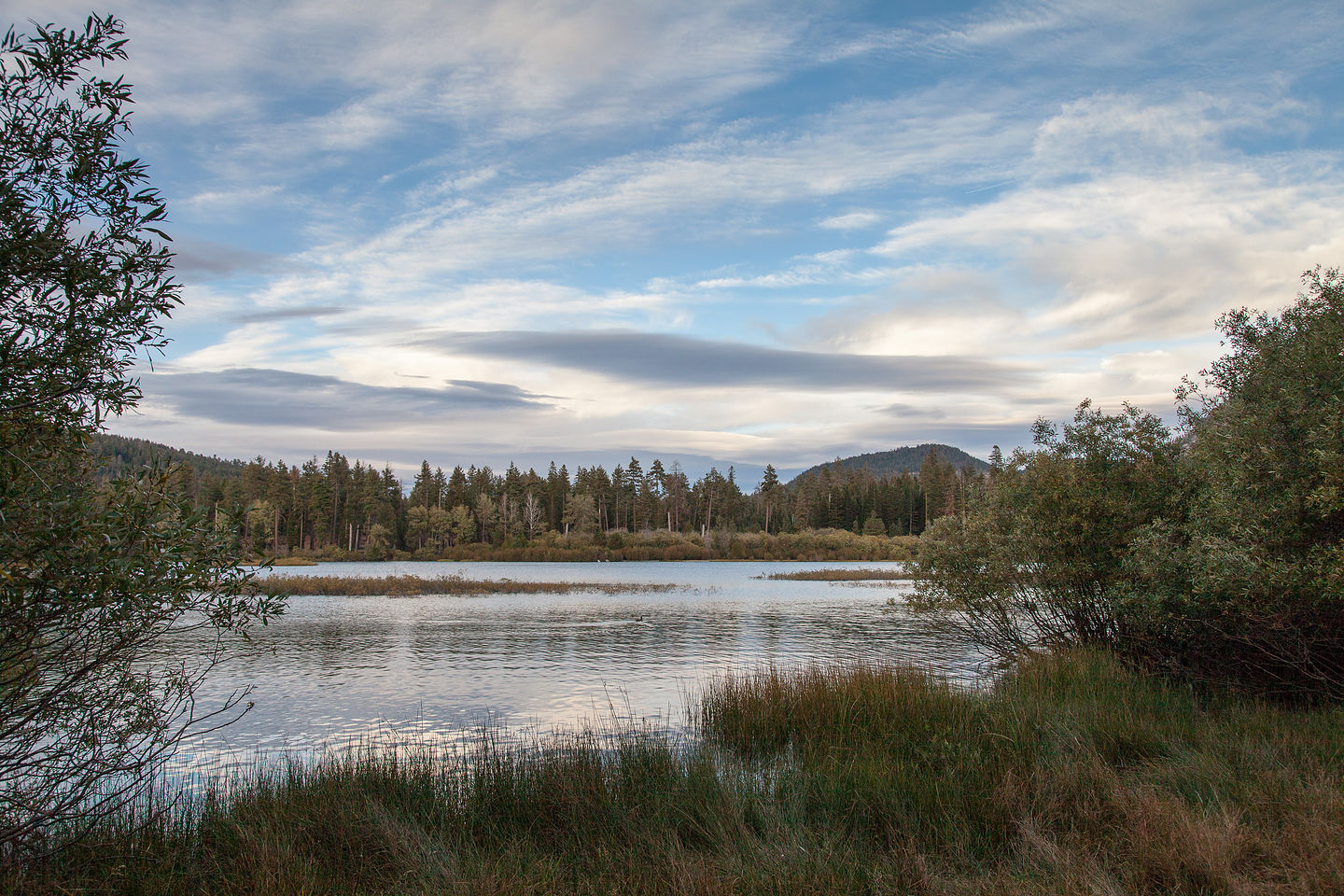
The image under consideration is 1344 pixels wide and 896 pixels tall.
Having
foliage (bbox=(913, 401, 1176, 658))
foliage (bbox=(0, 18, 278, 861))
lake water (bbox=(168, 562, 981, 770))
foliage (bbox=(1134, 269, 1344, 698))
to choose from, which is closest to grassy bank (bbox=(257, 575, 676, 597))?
lake water (bbox=(168, 562, 981, 770))

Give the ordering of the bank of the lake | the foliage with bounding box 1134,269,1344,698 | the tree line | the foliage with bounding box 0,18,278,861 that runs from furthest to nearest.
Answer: the tree line, the bank of the lake, the foliage with bounding box 1134,269,1344,698, the foliage with bounding box 0,18,278,861

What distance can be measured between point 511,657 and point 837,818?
55.5ft

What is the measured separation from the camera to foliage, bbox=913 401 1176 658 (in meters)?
14.2

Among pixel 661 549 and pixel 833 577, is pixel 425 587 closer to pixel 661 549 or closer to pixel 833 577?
pixel 833 577

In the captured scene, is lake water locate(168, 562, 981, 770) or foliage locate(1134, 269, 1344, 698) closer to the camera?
foliage locate(1134, 269, 1344, 698)

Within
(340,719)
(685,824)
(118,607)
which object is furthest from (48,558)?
(340,719)

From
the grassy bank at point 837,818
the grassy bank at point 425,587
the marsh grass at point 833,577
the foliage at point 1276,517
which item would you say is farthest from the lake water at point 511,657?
the marsh grass at point 833,577

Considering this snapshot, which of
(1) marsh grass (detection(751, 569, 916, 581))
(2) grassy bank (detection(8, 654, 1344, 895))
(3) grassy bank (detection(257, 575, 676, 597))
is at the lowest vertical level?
(1) marsh grass (detection(751, 569, 916, 581))

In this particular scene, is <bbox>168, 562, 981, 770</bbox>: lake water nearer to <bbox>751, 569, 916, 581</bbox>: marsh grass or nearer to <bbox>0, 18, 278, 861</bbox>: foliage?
<bbox>0, 18, 278, 861</bbox>: foliage

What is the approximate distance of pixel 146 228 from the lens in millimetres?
5574

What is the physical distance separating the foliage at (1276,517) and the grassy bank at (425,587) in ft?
126

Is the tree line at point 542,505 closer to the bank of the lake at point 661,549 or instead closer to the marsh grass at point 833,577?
the bank of the lake at point 661,549

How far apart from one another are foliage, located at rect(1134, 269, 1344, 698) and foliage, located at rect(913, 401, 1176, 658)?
156cm

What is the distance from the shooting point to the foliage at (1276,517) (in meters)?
9.23
